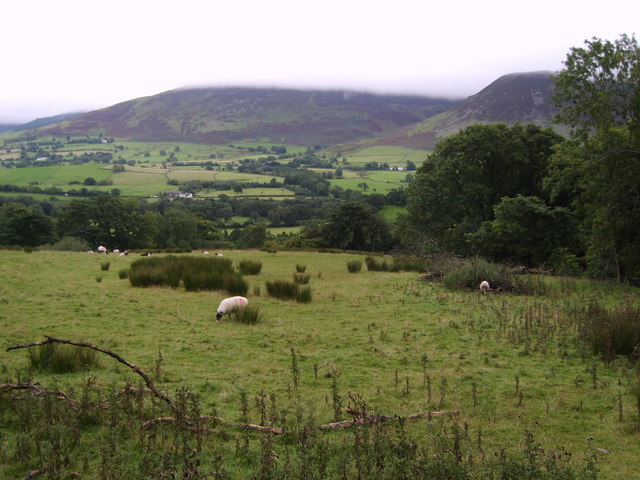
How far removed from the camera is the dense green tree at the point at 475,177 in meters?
24.8

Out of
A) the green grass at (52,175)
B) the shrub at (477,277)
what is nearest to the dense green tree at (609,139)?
the shrub at (477,277)

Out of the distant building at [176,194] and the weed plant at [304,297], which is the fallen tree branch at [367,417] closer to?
the weed plant at [304,297]

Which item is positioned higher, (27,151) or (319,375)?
(27,151)

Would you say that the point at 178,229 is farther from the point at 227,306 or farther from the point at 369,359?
the point at 369,359

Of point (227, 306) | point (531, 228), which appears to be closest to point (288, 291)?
point (227, 306)

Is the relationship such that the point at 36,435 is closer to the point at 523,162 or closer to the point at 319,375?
the point at 319,375

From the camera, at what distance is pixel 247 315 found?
9109mm

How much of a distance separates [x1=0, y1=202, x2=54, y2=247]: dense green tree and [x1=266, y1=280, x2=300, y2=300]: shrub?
1524 inches

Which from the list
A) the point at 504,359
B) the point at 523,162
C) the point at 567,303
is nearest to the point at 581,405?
the point at 504,359

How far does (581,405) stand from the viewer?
198 inches

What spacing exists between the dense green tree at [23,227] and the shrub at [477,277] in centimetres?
4156

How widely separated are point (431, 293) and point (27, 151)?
207 m

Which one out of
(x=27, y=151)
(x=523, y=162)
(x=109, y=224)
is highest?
(x=27, y=151)

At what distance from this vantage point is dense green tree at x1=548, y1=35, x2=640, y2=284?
48.5ft
